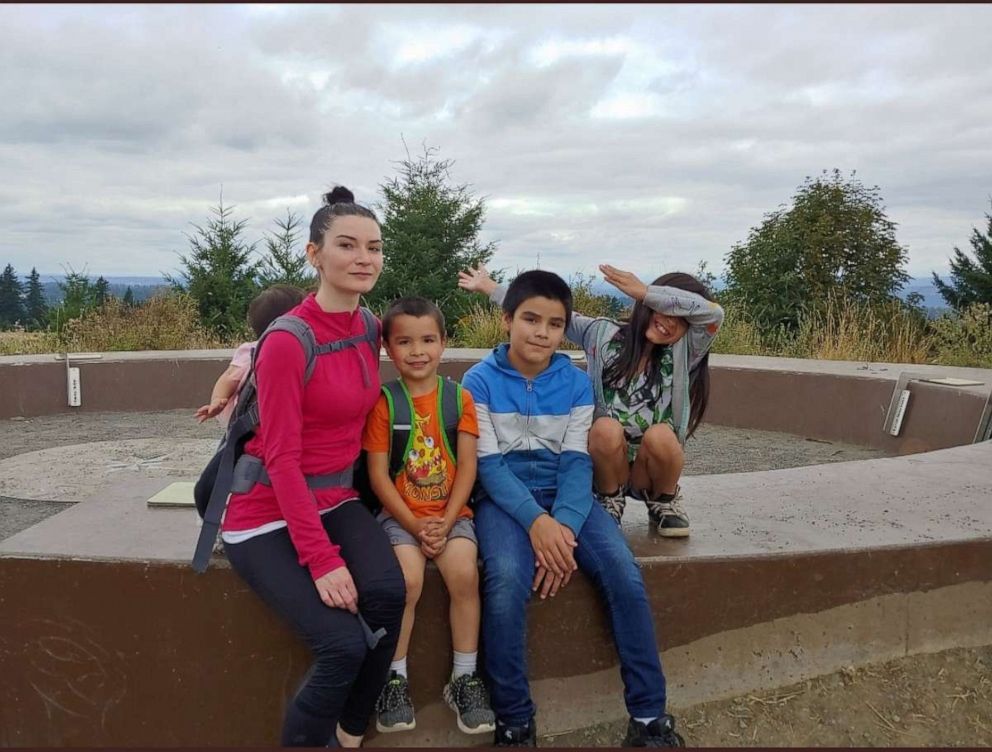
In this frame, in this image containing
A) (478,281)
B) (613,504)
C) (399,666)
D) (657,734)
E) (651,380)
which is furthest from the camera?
(478,281)

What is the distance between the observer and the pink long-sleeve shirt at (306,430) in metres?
2.25

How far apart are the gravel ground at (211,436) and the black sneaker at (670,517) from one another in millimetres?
3301

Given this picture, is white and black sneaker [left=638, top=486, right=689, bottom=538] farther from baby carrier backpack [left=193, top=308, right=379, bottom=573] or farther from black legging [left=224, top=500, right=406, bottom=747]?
baby carrier backpack [left=193, top=308, right=379, bottom=573]

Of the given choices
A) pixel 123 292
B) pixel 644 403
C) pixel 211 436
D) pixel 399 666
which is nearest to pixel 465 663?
pixel 399 666

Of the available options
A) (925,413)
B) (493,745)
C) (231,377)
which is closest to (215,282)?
(925,413)

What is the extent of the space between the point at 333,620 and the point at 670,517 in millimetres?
1121

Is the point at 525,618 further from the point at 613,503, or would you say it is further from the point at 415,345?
the point at 415,345

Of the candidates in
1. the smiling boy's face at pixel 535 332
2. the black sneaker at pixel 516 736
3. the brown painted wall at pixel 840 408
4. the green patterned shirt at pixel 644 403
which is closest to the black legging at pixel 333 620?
the black sneaker at pixel 516 736

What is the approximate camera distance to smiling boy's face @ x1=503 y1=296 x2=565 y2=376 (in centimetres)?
274

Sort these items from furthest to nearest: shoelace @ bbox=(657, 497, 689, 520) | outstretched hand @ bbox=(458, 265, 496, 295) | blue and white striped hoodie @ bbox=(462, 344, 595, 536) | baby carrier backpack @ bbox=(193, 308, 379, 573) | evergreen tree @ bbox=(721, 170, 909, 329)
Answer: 1. evergreen tree @ bbox=(721, 170, 909, 329)
2. outstretched hand @ bbox=(458, 265, 496, 295)
3. shoelace @ bbox=(657, 497, 689, 520)
4. blue and white striped hoodie @ bbox=(462, 344, 595, 536)
5. baby carrier backpack @ bbox=(193, 308, 379, 573)

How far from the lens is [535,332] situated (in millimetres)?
2742

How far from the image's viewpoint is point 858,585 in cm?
269

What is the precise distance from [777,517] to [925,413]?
435 centimetres

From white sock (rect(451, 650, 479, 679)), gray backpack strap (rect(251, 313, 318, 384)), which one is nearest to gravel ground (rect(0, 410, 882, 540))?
white sock (rect(451, 650, 479, 679))
